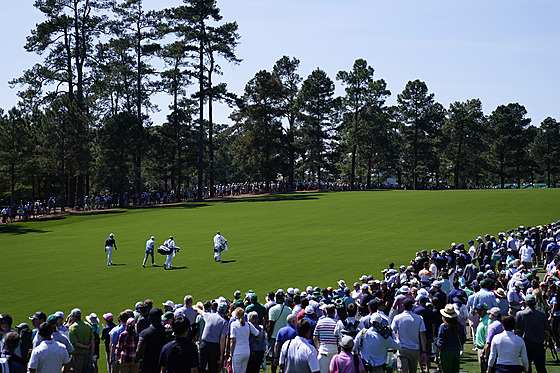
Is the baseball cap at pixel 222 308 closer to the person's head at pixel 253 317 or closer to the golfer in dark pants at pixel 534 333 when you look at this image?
the person's head at pixel 253 317

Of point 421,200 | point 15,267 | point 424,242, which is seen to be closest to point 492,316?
point 424,242

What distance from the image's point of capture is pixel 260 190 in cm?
7488

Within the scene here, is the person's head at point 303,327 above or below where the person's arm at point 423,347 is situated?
above

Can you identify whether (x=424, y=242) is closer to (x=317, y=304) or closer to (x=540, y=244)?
(x=540, y=244)

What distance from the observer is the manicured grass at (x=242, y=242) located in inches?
856

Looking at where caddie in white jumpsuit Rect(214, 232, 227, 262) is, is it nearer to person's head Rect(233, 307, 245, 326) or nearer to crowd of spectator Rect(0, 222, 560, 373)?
crowd of spectator Rect(0, 222, 560, 373)

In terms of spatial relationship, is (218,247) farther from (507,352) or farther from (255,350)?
(507,352)

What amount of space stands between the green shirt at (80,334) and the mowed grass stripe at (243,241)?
8478 mm

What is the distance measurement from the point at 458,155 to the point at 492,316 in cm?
8750

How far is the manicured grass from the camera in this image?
21750 millimetres

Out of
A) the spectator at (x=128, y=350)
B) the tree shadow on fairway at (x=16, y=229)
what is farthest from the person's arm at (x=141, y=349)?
the tree shadow on fairway at (x=16, y=229)

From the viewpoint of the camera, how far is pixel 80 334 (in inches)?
400

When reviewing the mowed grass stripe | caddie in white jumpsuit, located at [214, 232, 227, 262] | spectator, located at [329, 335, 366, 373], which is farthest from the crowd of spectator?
caddie in white jumpsuit, located at [214, 232, 227, 262]

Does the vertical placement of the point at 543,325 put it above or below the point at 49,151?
below
